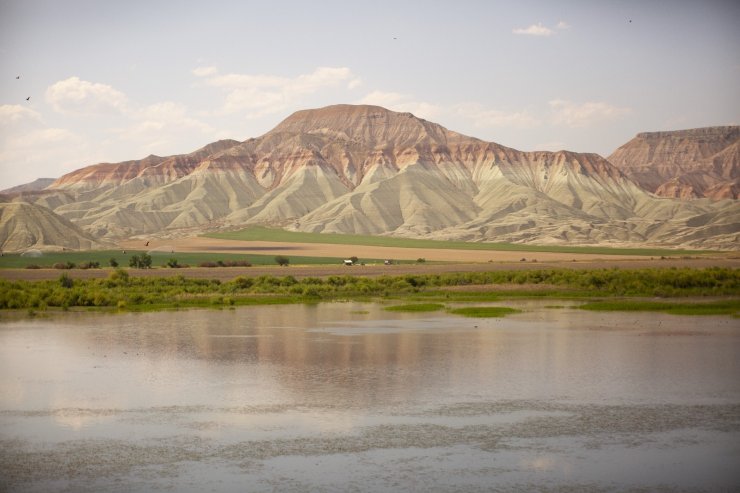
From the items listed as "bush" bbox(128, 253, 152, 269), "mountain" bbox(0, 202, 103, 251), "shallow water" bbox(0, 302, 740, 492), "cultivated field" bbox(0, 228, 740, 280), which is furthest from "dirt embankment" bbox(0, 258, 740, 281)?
"mountain" bbox(0, 202, 103, 251)

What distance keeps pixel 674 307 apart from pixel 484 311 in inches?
414

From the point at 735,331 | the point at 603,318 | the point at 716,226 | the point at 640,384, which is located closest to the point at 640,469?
the point at 640,384

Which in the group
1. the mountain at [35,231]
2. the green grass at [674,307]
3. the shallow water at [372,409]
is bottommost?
the shallow water at [372,409]

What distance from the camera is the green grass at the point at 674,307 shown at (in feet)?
143

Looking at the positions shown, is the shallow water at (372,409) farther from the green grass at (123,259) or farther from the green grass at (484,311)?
the green grass at (123,259)

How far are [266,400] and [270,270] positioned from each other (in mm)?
59129

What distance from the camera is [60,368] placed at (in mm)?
27719

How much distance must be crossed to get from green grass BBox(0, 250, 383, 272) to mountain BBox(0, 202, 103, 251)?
7040 mm

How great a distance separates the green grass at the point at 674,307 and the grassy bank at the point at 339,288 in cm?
631

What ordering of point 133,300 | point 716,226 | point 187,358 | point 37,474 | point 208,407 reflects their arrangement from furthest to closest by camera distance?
point 716,226 < point 133,300 < point 187,358 < point 208,407 < point 37,474

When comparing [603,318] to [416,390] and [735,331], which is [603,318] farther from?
[416,390]

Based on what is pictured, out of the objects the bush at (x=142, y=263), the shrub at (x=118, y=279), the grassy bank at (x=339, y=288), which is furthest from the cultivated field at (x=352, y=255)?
the grassy bank at (x=339, y=288)

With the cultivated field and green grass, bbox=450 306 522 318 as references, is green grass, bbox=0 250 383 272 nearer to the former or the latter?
the cultivated field

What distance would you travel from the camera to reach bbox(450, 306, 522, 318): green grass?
43.5 meters
